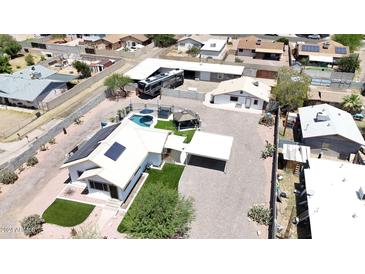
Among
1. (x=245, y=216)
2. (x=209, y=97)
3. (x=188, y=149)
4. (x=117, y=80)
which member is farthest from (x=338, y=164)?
(x=117, y=80)

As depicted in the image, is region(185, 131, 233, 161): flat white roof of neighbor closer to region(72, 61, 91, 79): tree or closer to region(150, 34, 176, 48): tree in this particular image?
region(72, 61, 91, 79): tree

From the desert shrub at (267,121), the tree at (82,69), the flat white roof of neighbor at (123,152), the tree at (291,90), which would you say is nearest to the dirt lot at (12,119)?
the tree at (82,69)

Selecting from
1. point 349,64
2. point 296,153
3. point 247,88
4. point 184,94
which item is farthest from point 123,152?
point 349,64

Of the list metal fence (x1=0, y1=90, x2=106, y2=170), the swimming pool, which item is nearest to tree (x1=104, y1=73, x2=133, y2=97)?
metal fence (x1=0, y1=90, x2=106, y2=170)

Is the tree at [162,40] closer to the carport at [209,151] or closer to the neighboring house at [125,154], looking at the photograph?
the neighboring house at [125,154]

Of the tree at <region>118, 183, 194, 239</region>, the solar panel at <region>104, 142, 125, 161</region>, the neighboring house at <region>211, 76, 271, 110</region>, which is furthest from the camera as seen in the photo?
the neighboring house at <region>211, 76, 271, 110</region>

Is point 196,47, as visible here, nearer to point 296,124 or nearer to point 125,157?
point 296,124

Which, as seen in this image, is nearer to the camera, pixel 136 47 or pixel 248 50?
pixel 248 50
